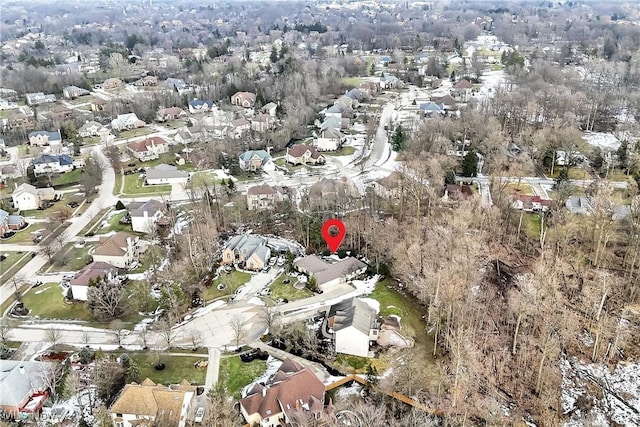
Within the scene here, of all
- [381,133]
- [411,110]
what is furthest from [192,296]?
[411,110]

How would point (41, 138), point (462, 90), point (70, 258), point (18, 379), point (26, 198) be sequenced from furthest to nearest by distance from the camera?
point (462, 90) → point (41, 138) → point (26, 198) → point (70, 258) → point (18, 379)

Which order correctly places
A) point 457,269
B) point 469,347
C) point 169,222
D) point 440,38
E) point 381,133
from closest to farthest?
point 469,347 < point 457,269 < point 169,222 < point 381,133 < point 440,38

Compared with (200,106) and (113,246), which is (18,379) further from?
(200,106)

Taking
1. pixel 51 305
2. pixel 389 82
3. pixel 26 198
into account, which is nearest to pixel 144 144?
pixel 26 198

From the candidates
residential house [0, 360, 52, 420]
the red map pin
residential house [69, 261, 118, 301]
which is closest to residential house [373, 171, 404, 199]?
the red map pin

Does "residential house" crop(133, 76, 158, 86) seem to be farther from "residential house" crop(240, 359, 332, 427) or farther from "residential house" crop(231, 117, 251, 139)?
"residential house" crop(240, 359, 332, 427)

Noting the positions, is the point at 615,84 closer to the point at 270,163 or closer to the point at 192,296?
the point at 270,163
